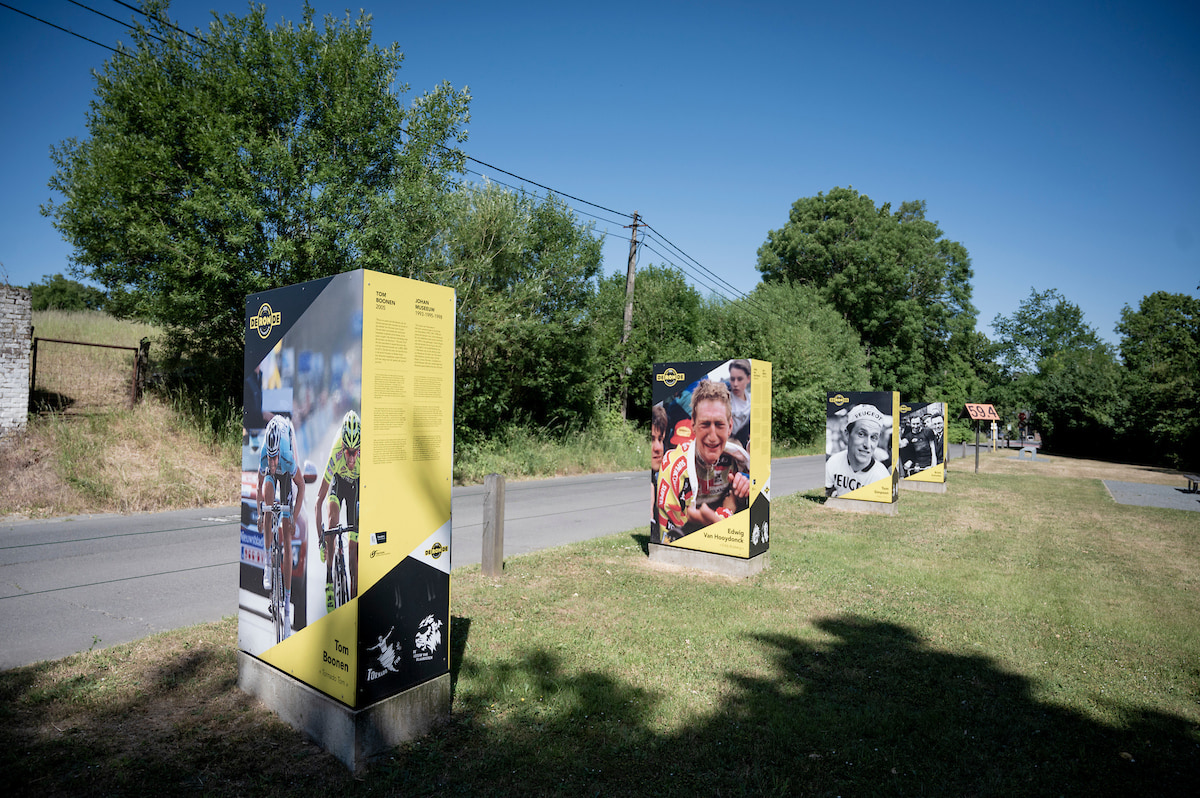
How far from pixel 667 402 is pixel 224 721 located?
5.74 m

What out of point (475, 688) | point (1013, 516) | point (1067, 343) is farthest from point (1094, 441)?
point (475, 688)

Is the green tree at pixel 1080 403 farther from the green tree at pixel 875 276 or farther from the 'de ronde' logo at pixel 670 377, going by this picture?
the 'de ronde' logo at pixel 670 377

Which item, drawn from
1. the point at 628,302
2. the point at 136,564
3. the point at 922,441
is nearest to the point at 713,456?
the point at 136,564

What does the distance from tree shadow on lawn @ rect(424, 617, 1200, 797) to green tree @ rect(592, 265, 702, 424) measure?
20.3 meters

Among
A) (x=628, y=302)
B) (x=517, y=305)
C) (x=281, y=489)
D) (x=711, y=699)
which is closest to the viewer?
(x=281, y=489)

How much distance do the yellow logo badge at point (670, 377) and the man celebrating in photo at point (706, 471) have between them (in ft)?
0.99

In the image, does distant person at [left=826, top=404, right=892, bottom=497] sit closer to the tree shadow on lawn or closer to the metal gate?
the tree shadow on lawn

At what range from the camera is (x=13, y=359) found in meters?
12.6

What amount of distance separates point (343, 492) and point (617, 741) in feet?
7.13

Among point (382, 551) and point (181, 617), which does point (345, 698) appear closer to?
point (382, 551)

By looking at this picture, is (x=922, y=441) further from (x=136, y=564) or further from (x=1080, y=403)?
(x=1080, y=403)

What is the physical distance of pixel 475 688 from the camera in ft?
15.3

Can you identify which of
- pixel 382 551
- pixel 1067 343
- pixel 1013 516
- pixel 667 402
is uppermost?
pixel 1067 343

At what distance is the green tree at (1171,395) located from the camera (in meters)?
31.9
